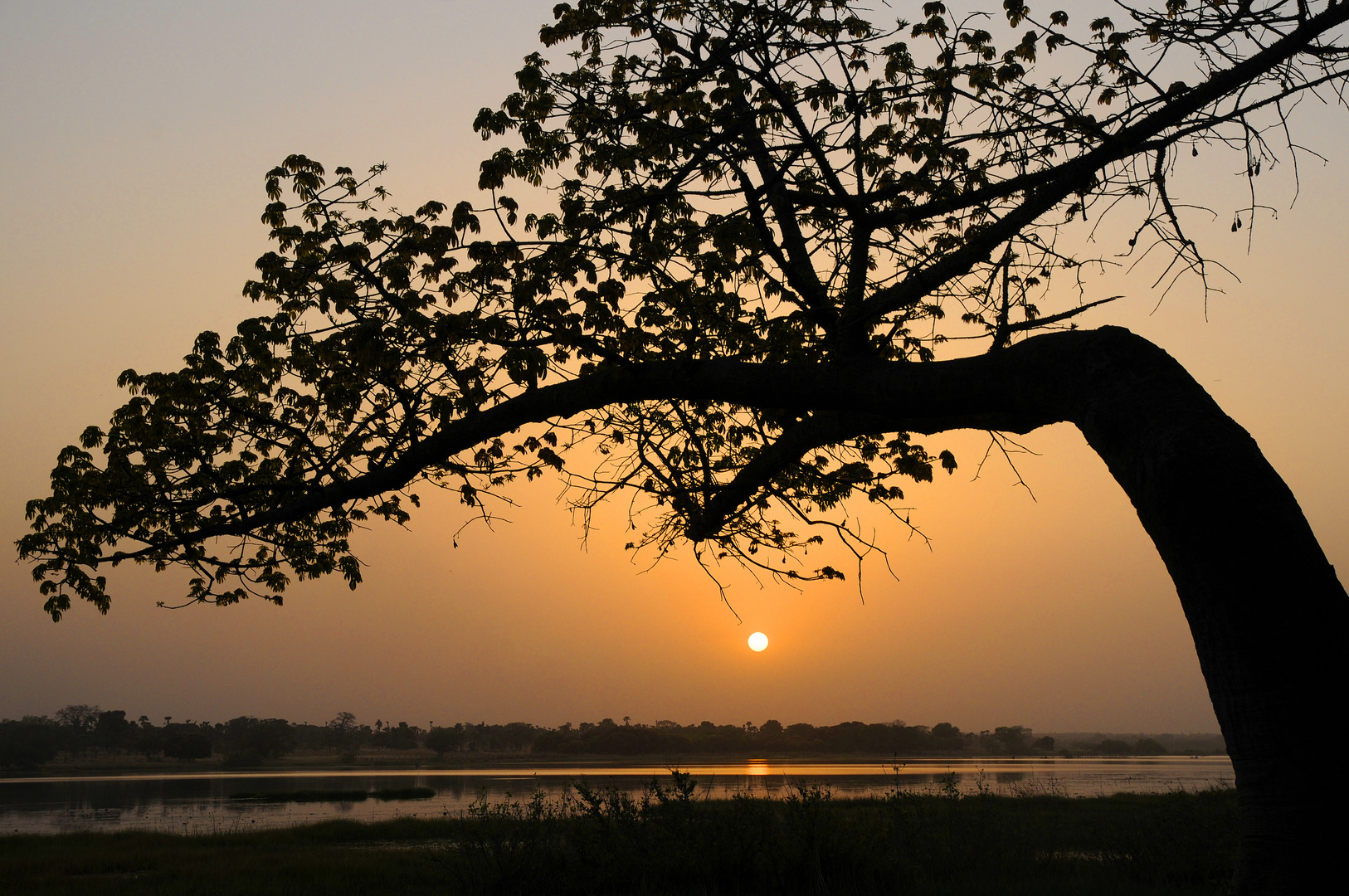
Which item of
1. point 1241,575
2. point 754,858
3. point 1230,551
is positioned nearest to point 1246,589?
point 1241,575

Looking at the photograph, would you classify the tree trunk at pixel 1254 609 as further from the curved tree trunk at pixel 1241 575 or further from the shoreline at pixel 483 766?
the shoreline at pixel 483 766

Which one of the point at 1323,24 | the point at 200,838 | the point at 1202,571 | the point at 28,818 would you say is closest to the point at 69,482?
the point at 1202,571

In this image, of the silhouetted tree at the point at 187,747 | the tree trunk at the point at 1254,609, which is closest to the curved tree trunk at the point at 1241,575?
the tree trunk at the point at 1254,609

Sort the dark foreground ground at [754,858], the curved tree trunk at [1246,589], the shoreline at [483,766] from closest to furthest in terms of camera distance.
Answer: the curved tree trunk at [1246,589], the dark foreground ground at [754,858], the shoreline at [483,766]

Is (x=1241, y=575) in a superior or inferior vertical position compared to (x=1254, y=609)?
superior

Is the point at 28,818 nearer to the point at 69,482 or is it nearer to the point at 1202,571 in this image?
the point at 69,482

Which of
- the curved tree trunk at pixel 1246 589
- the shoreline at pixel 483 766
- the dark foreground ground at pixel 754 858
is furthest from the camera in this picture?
the shoreline at pixel 483 766

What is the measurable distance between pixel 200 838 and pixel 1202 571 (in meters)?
30.1

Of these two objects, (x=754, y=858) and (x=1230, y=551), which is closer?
(x=1230, y=551)

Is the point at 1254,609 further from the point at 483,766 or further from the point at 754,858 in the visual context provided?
the point at 483,766

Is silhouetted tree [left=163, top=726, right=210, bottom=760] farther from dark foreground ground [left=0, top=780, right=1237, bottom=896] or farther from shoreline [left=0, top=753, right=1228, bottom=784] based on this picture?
dark foreground ground [left=0, top=780, right=1237, bottom=896]

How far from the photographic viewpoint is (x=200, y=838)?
84.7 feet

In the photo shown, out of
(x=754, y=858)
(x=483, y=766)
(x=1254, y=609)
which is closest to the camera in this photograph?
(x=1254, y=609)

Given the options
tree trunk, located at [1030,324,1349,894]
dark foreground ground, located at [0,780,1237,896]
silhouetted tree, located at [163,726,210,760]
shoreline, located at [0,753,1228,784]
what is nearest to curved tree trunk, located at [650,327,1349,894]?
tree trunk, located at [1030,324,1349,894]
